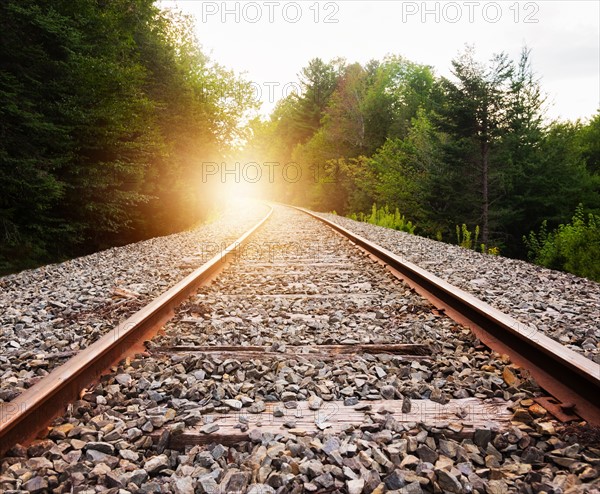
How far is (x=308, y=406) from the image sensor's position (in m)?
1.96

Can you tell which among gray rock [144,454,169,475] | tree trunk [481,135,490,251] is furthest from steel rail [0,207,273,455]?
tree trunk [481,135,490,251]

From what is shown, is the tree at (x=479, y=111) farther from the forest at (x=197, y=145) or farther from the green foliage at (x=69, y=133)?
the green foliage at (x=69, y=133)

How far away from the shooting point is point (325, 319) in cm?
337

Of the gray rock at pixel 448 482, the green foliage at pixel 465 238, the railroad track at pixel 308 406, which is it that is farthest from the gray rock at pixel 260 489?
the green foliage at pixel 465 238

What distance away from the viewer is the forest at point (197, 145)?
7.53 meters

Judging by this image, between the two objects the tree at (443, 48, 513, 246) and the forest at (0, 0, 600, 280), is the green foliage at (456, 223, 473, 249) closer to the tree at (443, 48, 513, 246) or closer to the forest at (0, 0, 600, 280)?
the forest at (0, 0, 600, 280)

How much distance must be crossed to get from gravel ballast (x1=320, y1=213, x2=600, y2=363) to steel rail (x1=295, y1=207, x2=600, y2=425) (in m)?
0.41

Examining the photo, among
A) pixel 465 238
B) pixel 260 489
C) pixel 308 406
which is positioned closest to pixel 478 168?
pixel 465 238

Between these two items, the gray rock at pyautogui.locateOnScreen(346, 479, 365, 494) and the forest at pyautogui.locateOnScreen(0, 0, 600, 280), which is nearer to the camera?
the gray rock at pyautogui.locateOnScreen(346, 479, 365, 494)

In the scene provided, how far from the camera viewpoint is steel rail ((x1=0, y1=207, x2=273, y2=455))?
62.7 inches

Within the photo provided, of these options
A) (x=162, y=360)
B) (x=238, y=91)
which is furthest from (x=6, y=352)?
(x=238, y=91)

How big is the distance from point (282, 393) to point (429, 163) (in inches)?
781

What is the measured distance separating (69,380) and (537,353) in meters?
2.30

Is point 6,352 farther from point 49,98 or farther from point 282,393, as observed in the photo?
point 49,98
